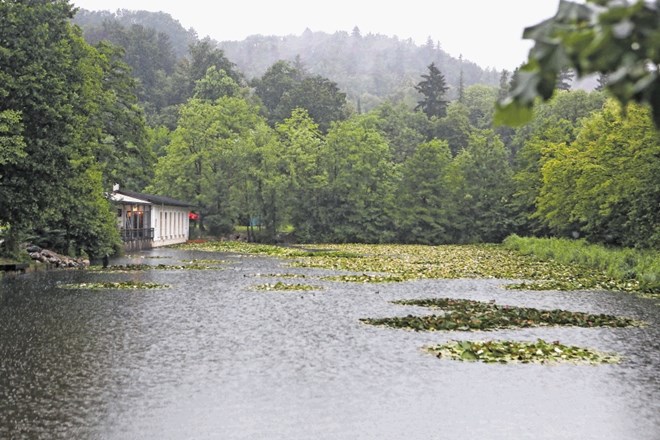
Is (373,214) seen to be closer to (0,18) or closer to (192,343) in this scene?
(0,18)

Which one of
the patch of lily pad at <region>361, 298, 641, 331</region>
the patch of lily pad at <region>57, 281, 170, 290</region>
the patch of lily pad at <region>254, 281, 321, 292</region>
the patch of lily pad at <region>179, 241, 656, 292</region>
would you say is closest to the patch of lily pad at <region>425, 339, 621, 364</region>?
the patch of lily pad at <region>361, 298, 641, 331</region>

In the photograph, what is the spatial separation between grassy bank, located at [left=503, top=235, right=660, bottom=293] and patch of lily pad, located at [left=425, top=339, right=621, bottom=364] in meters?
14.6

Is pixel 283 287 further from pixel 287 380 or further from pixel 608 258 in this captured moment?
pixel 608 258

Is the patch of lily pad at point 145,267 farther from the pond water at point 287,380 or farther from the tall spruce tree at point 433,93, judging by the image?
the tall spruce tree at point 433,93

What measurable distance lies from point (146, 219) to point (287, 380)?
58.5 m

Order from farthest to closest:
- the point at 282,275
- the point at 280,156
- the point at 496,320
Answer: the point at 280,156, the point at 282,275, the point at 496,320

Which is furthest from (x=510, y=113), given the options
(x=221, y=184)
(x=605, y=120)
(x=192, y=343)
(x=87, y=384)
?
(x=221, y=184)

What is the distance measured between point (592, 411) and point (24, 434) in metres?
8.15

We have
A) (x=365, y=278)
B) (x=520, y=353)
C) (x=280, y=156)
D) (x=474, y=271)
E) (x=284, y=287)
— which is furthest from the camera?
(x=280, y=156)

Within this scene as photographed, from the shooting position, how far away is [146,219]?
6875 centimetres

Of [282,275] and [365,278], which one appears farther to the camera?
[282,275]

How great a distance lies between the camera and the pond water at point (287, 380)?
393 inches

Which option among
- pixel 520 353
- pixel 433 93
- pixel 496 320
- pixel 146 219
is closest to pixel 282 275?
pixel 496 320

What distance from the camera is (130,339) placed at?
17047 mm
